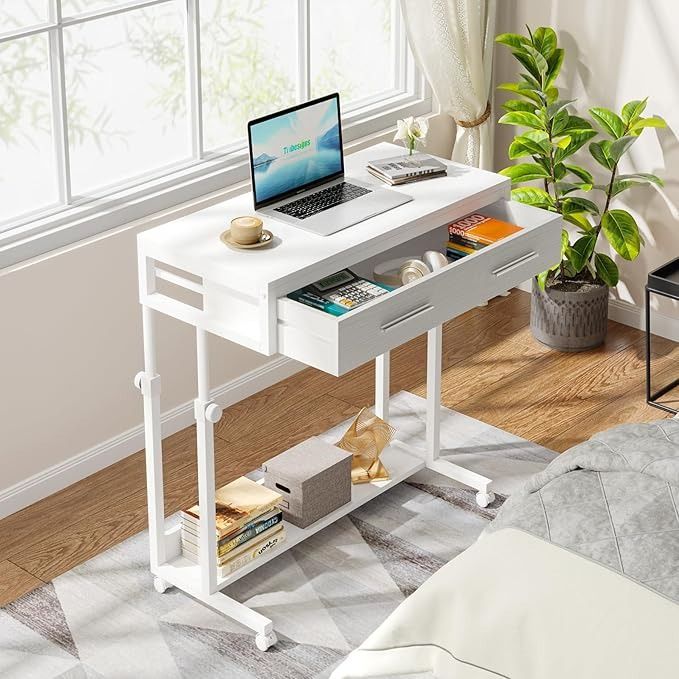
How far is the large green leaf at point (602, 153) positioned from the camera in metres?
4.18

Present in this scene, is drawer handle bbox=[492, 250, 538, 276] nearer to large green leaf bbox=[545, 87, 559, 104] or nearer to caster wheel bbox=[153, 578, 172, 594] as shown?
caster wheel bbox=[153, 578, 172, 594]

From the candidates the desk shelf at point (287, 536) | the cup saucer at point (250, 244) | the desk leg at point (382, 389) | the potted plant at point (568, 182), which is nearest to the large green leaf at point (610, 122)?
the potted plant at point (568, 182)

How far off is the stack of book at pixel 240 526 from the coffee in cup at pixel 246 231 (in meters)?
0.69

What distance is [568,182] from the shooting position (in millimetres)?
4473

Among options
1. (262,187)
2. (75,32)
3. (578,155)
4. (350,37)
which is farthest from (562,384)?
(75,32)

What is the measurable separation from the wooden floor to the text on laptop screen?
3.22ft

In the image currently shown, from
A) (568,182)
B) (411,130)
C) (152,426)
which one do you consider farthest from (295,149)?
(568,182)

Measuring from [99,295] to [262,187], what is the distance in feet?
2.59

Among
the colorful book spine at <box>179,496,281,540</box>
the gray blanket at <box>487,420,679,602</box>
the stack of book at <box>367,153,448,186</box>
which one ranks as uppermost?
the stack of book at <box>367,153,448,186</box>

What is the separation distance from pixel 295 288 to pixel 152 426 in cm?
52

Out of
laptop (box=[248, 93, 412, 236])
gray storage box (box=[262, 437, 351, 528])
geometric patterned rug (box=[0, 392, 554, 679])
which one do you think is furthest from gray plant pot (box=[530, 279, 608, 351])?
laptop (box=[248, 93, 412, 236])

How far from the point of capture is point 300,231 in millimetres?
2934

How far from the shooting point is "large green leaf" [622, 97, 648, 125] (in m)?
4.16

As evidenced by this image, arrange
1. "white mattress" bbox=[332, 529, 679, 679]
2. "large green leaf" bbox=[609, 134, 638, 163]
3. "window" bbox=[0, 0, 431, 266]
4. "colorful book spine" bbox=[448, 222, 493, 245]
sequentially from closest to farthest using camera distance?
1. "white mattress" bbox=[332, 529, 679, 679]
2. "colorful book spine" bbox=[448, 222, 493, 245]
3. "window" bbox=[0, 0, 431, 266]
4. "large green leaf" bbox=[609, 134, 638, 163]
